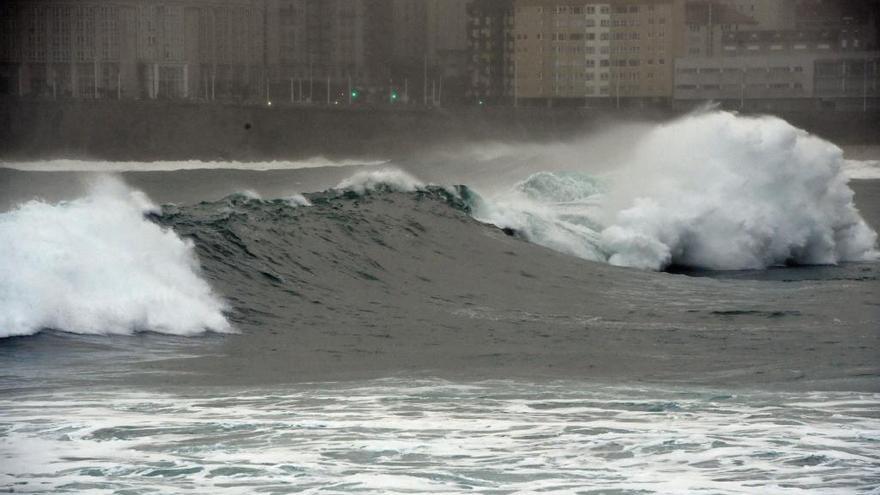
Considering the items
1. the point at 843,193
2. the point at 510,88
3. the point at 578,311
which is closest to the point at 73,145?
the point at 510,88

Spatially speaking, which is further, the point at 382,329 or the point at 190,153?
the point at 190,153

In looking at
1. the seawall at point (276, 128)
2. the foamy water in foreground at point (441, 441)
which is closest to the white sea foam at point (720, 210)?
the foamy water in foreground at point (441, 441)

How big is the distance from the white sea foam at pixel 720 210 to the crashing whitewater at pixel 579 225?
0.03 m

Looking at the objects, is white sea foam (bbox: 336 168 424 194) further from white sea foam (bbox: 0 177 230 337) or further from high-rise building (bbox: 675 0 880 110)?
high-rise building (bbox: 675 0 880 110)

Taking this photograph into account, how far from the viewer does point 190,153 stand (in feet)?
285

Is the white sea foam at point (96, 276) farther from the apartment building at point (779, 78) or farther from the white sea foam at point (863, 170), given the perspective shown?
the apartment building at point (779, 78)

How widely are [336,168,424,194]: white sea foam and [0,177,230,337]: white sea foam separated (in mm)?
7530

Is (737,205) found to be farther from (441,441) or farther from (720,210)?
(441,441)

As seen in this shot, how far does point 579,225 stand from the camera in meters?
28.0

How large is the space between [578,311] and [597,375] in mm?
4888

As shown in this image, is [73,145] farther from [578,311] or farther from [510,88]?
[578,311]

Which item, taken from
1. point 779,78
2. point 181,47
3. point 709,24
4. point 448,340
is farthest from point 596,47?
point 448,340

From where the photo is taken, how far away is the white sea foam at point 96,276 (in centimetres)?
1480

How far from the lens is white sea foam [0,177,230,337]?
1480 cm
